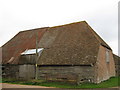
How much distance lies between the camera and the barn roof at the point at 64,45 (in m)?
22.9

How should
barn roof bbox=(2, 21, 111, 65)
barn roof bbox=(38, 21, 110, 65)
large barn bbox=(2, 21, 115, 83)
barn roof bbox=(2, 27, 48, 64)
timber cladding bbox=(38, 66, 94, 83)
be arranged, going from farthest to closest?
1. barn roof bbox=(2, 27, 48, 64)
2. barn roof bbox=(2, 21, 111, 65)
3. barn roof bbox=(38, 21, 110, 65)
4. large barn bbox=(2, 21, 115, 83)
5. timber cladding bbox=(38, 66, 94, 83)

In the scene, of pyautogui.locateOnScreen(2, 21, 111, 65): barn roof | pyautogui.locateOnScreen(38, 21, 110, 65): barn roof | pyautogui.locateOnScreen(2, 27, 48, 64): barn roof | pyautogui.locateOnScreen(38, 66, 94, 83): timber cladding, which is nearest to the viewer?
pyautogui.locateOnScreen(38, 66, 94, 83): timber cladding

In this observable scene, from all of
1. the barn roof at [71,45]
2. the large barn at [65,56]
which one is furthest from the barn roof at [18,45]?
the barn roof at [71,45]

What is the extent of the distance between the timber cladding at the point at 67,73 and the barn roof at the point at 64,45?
67cm

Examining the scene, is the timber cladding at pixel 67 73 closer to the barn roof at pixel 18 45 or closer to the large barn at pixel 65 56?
the large barn at pixel 65 56

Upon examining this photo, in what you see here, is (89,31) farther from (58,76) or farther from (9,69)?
(9,69)

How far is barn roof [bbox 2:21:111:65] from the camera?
2294 cm

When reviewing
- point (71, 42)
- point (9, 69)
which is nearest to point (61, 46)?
point (71, 42)

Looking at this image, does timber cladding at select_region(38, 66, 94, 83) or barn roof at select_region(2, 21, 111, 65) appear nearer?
timber cladding at select_region(38, 66, 94, 83)

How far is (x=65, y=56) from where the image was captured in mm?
23781

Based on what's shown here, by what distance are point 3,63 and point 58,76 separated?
11.7 m

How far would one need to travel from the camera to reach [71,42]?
25547mm

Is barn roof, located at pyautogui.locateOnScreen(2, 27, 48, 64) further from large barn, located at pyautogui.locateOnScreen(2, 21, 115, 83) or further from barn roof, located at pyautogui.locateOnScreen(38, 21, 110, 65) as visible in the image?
barn roof, located at pyautogui.locateOnScreen(38, 21, 110, 65)

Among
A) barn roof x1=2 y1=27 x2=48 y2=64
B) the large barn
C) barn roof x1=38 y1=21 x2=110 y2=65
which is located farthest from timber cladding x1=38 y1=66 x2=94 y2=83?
barn roof x1=2 y1=27 x2=48 y2=64
